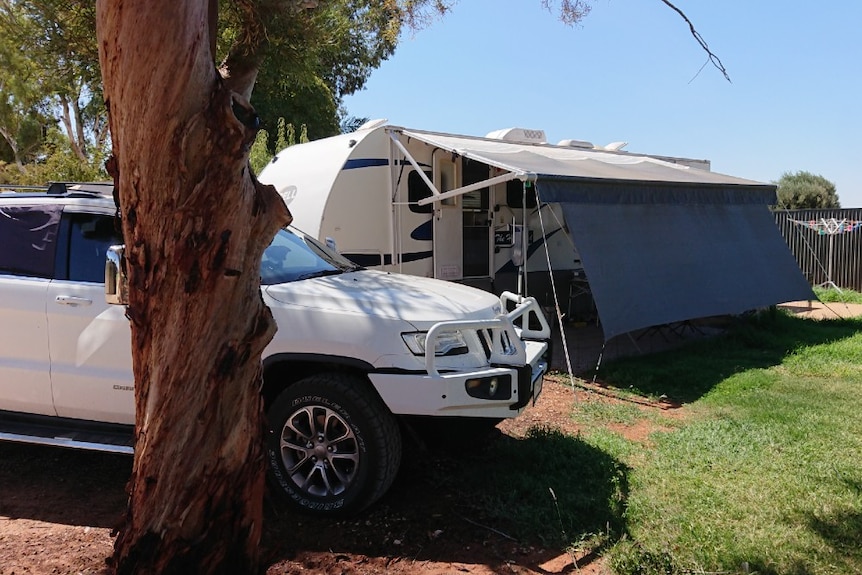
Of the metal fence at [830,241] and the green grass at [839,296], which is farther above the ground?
the metal fence at [830,241]

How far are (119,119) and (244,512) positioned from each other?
1.61 m

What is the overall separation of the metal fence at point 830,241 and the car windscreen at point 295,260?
14670 millimetres

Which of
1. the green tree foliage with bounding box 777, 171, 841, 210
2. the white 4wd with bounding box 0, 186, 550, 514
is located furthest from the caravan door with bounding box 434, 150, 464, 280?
the green tree foliage with bounding box 777, 171, 841, 210

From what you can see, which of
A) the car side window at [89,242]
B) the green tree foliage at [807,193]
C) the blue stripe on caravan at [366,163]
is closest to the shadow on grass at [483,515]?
the car side window at [89,242]

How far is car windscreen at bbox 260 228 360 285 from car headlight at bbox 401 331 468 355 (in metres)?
1.04

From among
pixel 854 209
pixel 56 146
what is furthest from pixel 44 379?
pixel 56 146

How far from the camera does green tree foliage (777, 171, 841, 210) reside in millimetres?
28156

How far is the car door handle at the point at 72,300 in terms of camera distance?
446 centimetres

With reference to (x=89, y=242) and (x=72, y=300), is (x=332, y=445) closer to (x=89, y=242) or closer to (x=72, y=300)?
(x=72, y=300)

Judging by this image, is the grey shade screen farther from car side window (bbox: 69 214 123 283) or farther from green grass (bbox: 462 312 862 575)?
car side window (bbox: 69 214 123 283)

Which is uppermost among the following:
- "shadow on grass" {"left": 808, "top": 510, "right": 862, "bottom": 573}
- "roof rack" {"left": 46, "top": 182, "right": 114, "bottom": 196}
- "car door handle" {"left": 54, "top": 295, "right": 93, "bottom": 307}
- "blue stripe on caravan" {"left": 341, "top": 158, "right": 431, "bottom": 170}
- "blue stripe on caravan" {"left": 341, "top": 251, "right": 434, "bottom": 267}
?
"blue stripe on caravan" {"left": 341, "top": 158, "right": 431, "bottom": 170}

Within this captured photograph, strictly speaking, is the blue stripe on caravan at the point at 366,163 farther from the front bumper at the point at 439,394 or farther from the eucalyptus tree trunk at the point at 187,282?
the eucalyptus tree trunk at the point at 187,282

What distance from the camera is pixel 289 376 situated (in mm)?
4324

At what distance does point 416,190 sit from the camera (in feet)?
34.8
